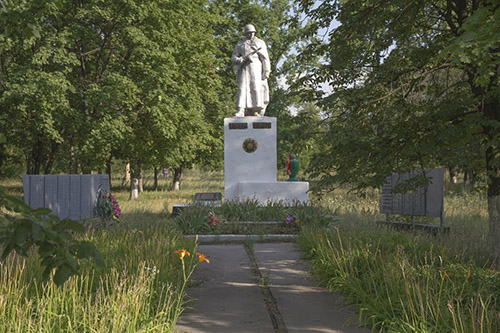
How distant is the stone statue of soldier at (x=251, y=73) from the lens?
1469cm

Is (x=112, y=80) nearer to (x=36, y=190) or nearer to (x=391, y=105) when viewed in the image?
(x=36, y=190)

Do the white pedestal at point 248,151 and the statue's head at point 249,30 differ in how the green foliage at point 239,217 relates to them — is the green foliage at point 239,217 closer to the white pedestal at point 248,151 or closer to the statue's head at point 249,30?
the white pedestal at point 248,151

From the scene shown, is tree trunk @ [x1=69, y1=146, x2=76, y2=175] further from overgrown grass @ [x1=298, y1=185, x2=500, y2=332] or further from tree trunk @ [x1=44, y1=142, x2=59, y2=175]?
overgrown grass @ [x1=298, y1=185, x2=500, y2=332]

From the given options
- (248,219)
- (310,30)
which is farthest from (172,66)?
(310,30)

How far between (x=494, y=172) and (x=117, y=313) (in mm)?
4310

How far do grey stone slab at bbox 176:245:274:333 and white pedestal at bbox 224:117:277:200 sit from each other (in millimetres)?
7369

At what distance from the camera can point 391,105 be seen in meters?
6.02

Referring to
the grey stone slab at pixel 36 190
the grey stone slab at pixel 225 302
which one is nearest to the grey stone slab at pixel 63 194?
the grey stone slab at pixel 36 190

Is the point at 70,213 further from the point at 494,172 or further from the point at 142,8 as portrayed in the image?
the point at 142,8

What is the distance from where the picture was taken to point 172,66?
20.6 m

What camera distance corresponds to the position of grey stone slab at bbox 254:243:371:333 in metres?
3.96

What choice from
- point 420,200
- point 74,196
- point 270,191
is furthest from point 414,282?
point 270,191

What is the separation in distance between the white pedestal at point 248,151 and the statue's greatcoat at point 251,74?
904 mm

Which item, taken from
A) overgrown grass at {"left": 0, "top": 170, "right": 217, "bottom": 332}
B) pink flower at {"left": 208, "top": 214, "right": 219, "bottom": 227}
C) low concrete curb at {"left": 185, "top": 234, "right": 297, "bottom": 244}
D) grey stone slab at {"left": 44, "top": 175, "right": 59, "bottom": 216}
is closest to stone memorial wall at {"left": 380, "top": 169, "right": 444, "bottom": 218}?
low concrete curb at {"left": 185, "top": 234, "right": 297, "bottom": 244}
